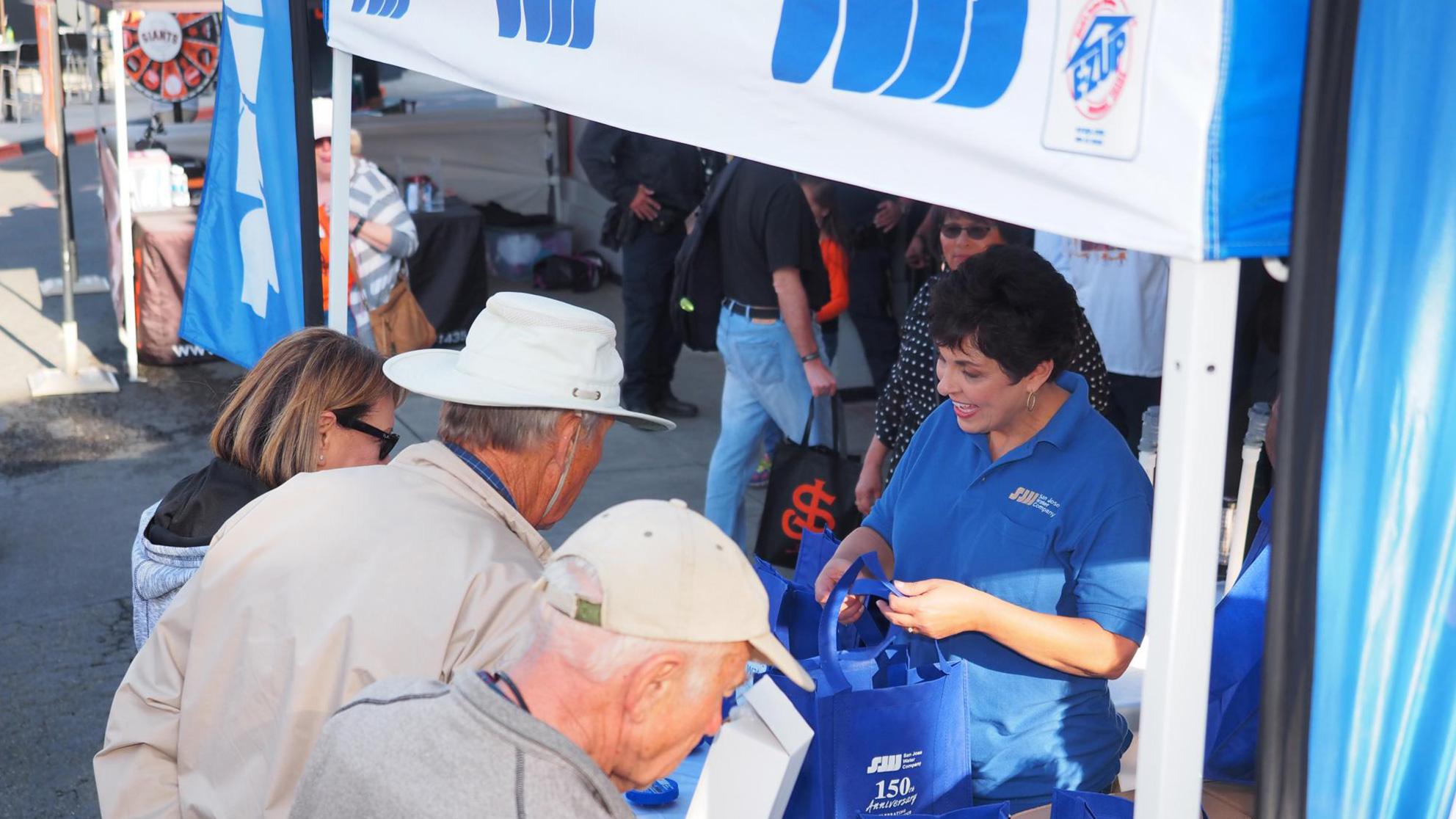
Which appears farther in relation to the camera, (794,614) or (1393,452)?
(794,614)

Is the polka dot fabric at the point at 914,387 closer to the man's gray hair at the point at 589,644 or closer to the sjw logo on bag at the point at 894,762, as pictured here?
the sjw logo on bag at the point at 894,762

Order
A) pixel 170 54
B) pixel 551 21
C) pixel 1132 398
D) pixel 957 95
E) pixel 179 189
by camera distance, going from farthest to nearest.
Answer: pixel 170 54
pixel 179 189
pixel 1132 398
pixel 551 21
pixel 957 95

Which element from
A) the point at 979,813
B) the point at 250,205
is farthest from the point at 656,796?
the point at 250,205

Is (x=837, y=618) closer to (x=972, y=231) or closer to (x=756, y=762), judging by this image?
(x=756, y=762)

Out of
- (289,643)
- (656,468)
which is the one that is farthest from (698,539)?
(656,468)

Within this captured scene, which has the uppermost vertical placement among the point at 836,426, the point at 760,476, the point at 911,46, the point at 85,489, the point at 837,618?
the point at 911,46

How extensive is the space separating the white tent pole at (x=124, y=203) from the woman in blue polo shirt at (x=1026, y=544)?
669 cm

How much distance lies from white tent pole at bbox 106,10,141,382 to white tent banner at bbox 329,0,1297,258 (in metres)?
6.18

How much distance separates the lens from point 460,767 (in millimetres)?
1367

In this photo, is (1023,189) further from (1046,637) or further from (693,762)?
(693,762)

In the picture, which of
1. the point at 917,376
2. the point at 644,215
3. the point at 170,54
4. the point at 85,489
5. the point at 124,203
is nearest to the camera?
the point at 917,376

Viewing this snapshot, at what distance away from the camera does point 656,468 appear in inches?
273

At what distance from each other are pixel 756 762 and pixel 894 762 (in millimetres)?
426

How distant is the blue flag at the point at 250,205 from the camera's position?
3.77 metres
